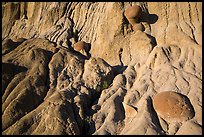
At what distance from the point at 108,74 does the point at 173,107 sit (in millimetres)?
6794

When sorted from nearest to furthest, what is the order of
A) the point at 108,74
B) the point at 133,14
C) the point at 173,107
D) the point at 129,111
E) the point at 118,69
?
the point at 173,107 → the point at 129,111 → the point at 108,74 → the point at 118,69 → the point at 133,14

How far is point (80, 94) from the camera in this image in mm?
23734

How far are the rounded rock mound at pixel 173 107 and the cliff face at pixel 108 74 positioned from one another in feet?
0.24

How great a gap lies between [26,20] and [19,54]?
13201 millimetres

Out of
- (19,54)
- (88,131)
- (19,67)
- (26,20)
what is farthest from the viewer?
(26,20)

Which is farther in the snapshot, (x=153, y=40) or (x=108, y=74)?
(x=153, y=40)

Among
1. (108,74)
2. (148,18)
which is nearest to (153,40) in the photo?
(148,18)

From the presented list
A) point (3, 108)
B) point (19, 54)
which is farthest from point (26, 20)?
point (3, 108)

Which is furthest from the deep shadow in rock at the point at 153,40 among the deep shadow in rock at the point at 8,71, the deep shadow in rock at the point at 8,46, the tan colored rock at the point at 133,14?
the deep shadow in rock at the point at 8,46

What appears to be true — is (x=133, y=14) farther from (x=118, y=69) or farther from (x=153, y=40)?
(x=118, y=69)

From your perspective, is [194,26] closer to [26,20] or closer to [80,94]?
[80,94]

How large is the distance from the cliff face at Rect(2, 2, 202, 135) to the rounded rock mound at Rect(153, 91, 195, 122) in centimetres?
7

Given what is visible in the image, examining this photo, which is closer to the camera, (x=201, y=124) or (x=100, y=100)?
(x=201, y=124)

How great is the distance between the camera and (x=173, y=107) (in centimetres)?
2086
